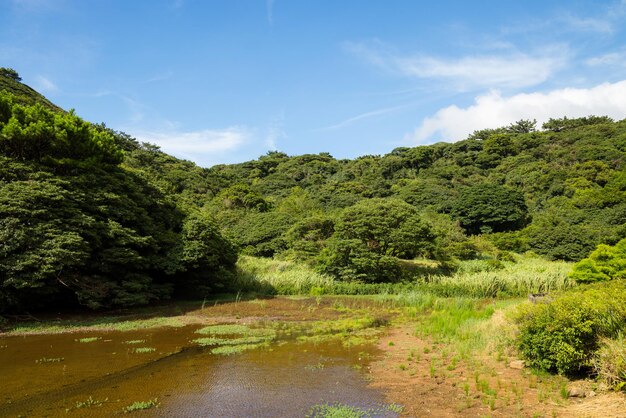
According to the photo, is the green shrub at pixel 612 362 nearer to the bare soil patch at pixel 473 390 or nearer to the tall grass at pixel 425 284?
the bare soil patch at pixel 473 390

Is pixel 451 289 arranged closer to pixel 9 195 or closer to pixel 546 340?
pixel 546 340

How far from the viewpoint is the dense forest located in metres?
15.0

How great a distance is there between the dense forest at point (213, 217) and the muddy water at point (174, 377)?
399 cm

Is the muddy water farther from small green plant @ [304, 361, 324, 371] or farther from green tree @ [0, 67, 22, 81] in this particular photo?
green tree @ [0, 67, 22, 81]

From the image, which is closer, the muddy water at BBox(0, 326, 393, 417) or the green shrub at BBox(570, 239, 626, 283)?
the muddy water at BBox(0, 326, 393, 417)

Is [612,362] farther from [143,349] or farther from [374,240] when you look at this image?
[374,240]

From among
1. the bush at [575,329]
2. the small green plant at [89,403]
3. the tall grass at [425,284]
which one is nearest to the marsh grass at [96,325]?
the small green plant at [89,403]

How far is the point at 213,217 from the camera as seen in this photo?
35.2m

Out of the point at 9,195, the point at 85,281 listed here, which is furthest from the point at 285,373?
the point at 9,195

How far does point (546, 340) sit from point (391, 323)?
7.71m

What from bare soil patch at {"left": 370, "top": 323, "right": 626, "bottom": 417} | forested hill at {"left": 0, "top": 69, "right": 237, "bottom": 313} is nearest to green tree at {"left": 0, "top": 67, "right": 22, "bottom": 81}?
forested hill at {"left": 0, "top": 69, "right": 237, "bottom": 313}

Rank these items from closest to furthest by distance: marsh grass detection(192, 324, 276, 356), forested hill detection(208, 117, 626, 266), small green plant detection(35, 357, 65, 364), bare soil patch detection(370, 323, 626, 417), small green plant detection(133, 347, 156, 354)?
bare soil patch detection(370, 323, 626, 417), small green plant detection(35, 357, 65, 364), small green plant detection(133, 347, 156, 354), marsh grass detection(192, 324, 276, 356), forested hill detection(208, 117, 626, 266)

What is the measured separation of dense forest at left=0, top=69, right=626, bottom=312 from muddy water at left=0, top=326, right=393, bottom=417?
399 cm

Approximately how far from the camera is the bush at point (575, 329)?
293 inches
